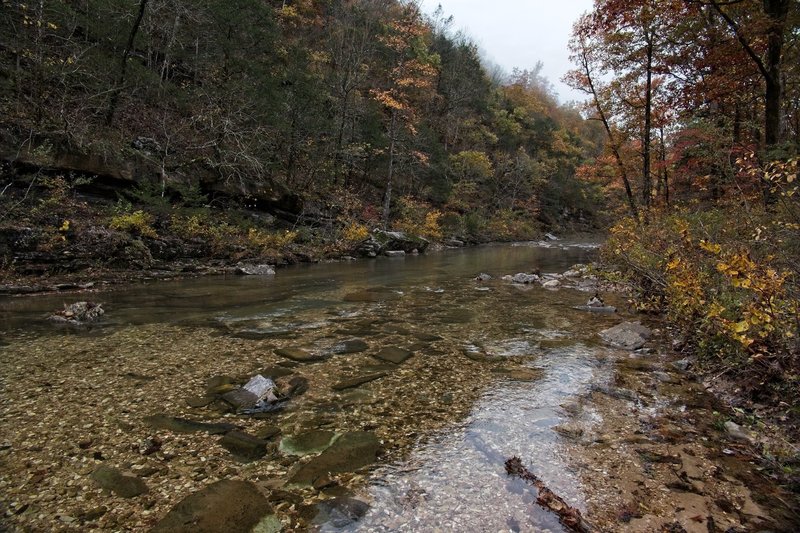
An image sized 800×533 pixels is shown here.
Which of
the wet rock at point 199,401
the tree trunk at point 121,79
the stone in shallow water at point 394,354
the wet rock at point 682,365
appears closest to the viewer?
the wet rock at point 199,401

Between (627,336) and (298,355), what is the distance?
5.34 meters

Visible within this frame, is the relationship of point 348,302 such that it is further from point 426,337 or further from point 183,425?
point 183,425

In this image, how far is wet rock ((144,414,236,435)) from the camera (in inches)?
150

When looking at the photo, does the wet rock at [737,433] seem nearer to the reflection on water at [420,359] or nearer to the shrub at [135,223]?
the reflection on water at [420,359]

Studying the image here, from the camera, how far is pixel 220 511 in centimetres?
A: 278

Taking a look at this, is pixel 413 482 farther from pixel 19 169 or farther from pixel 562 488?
pixel 19 169

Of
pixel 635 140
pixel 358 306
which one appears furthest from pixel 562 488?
pixel 635 140

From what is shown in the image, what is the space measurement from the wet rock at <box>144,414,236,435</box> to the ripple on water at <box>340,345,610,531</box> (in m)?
1.58

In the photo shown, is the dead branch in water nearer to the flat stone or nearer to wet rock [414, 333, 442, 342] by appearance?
the flat stone

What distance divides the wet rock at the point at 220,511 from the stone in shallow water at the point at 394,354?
2.98 m

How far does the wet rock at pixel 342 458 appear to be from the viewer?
3250 millimetres

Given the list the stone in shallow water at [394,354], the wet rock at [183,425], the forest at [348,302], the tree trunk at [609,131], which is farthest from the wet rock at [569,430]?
the tree trunk at [609,131]

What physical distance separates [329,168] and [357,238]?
438 cm

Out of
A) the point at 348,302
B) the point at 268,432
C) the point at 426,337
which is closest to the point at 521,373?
the point at 426,337
